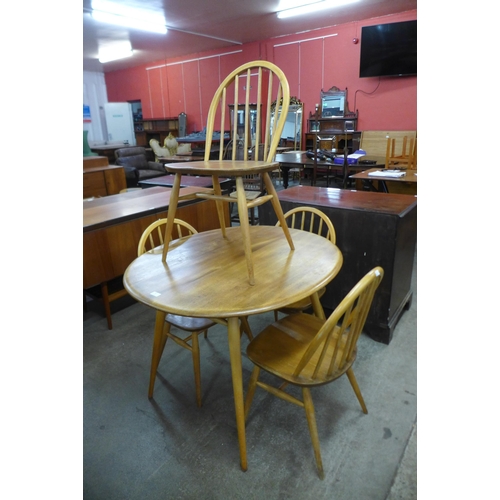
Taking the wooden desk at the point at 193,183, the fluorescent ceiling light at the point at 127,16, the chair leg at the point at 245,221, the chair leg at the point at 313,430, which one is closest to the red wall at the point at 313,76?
the fluorescent ceiling light at the point at 127,16

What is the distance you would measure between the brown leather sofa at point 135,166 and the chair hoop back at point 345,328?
18.6 feet

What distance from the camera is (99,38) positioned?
285 inches

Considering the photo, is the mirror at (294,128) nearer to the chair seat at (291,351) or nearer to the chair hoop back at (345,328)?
the chair seat at (291,351)

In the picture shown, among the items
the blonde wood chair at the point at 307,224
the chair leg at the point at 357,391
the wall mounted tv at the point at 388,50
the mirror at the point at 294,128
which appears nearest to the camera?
the chair leg at the point at 357,391

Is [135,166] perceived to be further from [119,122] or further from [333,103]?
[119,122]

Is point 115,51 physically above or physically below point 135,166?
above

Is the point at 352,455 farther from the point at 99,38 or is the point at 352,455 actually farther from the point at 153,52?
the point at 153,52

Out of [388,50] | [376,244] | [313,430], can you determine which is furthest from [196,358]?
[388,50]

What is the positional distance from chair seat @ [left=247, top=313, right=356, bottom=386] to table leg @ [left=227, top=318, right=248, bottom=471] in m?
0.09

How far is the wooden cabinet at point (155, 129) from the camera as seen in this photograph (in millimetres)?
9508

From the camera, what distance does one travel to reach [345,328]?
A: 117 cm

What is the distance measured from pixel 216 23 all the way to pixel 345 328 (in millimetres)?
6626

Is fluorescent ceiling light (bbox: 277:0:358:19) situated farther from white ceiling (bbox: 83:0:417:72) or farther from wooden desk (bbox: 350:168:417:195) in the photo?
wooden desk (bbox: 350:168:417:195)
